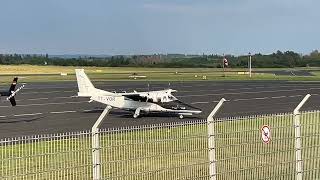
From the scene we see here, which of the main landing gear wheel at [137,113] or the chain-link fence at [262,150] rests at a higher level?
the chain-link fence at [262,150]

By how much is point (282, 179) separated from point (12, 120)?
22.0 metres

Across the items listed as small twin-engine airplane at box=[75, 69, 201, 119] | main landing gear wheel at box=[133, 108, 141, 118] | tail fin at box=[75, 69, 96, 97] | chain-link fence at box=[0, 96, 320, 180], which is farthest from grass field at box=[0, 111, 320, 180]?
tail fin at box=[75, 69, 96, 97]

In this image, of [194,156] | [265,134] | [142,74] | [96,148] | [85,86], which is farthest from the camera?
[142,74]

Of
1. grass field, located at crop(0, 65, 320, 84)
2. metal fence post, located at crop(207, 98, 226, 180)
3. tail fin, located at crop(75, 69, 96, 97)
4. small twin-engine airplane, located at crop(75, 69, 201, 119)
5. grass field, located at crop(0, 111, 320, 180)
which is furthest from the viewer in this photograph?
grass field, located at crop(0, 65, 320, 84)

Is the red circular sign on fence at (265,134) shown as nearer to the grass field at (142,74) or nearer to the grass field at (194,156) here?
the grass field at (194,156)

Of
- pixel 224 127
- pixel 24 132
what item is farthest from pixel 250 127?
pixel 24 132

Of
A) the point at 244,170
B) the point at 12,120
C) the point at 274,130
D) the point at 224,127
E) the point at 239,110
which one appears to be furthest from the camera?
the point at 239,110

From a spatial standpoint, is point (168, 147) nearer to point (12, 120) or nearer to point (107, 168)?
point (107, 168)

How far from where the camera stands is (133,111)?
33.4m

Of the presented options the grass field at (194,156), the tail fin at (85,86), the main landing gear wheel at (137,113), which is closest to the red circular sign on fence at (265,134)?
the grass field at (194,156)

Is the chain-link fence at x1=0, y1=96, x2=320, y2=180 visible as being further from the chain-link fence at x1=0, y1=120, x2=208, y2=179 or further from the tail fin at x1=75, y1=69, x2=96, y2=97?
the tail fin at x1=75, y1=69, x2=96, y2=97

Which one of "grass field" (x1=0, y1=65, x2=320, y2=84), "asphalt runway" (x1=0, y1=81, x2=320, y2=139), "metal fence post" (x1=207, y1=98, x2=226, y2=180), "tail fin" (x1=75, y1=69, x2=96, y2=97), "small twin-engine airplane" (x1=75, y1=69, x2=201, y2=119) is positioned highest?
"metal fence post" (x1=207, y1=98, x2=226, y2=180)

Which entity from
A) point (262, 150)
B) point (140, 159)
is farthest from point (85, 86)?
point (140, 159)

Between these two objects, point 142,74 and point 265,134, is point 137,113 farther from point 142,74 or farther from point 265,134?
point 142,74
